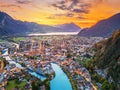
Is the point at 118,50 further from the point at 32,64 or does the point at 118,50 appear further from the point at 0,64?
the point at 0,64

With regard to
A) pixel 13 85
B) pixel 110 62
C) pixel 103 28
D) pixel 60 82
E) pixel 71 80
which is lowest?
pixel 60 82

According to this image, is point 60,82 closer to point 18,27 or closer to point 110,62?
point 110,62

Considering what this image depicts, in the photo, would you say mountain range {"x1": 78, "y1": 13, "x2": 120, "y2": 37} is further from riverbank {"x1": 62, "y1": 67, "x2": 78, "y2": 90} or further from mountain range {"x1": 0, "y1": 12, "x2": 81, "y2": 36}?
riverbank {"x1": 62, "y1": 67, "x2": 78, "y2": 90}

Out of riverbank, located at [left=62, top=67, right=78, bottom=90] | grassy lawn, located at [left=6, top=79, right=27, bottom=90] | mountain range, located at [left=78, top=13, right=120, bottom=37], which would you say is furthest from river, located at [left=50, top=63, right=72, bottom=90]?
mountain range, located at [left=78, top=13, right=120, bottom=37]

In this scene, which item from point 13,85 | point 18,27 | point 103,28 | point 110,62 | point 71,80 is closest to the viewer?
point 13,85

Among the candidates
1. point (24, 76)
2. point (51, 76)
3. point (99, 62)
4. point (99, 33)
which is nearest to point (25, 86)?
point (24, 76)

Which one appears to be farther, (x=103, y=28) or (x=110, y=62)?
(x=103, y=28)

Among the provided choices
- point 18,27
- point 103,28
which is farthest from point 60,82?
point 18,27

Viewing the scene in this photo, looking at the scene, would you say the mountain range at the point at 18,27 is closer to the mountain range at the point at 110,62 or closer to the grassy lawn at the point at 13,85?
the mountain range at the point at 110,62
